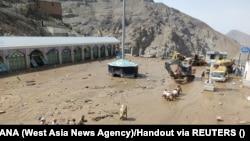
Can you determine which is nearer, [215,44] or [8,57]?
[8,57]

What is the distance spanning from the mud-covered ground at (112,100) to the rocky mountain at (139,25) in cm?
3351

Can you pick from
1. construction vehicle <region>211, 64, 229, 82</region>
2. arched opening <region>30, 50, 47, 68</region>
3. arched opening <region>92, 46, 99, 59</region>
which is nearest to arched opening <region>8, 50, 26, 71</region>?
arched opening <region>30, 50, 47, 68</region>

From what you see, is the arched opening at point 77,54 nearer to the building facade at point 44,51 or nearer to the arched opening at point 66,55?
the building facade at point 44,51

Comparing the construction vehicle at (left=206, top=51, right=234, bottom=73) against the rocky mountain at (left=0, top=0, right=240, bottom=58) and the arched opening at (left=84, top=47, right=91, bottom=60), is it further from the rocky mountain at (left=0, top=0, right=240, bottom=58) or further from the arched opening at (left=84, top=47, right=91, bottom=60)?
the rocky mountain at (left=0, top=0, right=240, bottom=58)

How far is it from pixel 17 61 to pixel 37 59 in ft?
13.2

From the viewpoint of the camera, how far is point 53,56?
38.5 meters

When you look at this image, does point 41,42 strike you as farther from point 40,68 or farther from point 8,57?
point 8,57

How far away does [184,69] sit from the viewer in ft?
98.9

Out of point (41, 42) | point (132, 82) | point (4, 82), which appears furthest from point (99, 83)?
point (41, 42)

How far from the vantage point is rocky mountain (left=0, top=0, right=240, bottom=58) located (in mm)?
65081

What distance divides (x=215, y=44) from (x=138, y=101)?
106 meters

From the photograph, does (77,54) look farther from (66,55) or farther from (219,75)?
(219,75)

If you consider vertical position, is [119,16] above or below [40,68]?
above

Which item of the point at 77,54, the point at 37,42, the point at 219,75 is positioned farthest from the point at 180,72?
the point at 77,54
